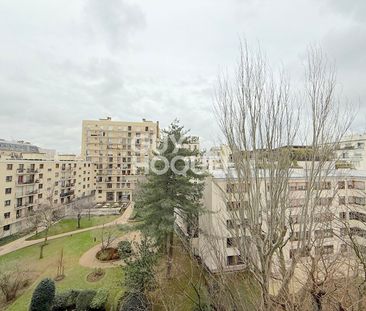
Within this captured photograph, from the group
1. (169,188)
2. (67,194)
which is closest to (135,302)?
(169,188)

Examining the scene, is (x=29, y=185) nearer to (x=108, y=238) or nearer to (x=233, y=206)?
(x=108, y=238)

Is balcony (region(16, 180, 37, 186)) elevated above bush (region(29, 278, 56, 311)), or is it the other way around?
balcony (region(16, 180, 37, 186))

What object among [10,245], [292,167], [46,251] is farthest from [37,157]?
[292,167]

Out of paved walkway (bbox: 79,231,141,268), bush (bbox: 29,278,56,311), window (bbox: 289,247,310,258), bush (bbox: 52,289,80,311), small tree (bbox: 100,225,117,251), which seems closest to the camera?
window (bbox: 289,247,310,258)

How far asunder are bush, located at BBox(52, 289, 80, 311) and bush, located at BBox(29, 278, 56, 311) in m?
1.38

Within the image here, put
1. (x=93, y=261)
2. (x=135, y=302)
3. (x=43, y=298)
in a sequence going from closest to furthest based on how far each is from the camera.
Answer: (x=135, y=302)
(x=43, y=298)
(x=93, y=261)

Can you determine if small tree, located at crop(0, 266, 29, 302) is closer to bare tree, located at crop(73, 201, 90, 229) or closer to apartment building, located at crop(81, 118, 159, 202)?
bare tree, located at crop(73, 201, 90, 229)

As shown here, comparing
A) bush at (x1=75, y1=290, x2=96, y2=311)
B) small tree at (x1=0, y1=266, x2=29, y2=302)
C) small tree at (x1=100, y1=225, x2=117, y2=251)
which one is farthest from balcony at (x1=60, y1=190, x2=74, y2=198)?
bush at (x1=75, y1=290, x2=96, y2=311)

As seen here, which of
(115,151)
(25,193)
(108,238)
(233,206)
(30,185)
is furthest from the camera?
(115,151)

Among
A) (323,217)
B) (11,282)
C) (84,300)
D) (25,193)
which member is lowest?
(84,300)

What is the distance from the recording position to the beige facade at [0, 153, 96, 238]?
27047 millimetres

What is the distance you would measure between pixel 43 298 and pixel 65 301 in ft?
6.22

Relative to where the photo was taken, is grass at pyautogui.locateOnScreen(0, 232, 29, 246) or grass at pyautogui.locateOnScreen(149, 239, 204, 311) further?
grass at pyautogui.locateOnScreen(0, 232, 29, 246)

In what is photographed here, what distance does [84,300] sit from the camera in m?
12.6
